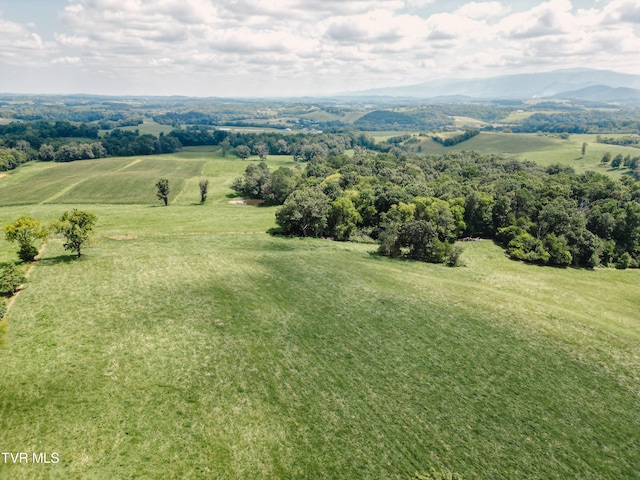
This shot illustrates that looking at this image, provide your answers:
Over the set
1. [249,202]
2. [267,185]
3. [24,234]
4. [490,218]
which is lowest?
[249,202]

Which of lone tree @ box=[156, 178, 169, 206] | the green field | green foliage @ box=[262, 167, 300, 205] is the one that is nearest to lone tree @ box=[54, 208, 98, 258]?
the green field

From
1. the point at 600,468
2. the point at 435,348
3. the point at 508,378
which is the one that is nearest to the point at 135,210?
the point at 435,348

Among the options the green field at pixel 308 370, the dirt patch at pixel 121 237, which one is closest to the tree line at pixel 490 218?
the green field at pixel 308 370

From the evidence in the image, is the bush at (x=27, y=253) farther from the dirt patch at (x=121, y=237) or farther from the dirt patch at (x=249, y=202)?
the dirt patch at (x=249, y=202)

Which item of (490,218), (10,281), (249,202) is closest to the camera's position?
(10,281)

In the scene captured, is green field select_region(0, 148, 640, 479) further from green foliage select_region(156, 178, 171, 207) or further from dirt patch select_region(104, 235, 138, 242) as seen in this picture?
green foliage select_region(156, 178, 171, 207)

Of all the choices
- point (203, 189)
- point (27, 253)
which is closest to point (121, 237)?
point (27, 253)

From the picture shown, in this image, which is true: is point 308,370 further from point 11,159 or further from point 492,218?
point 11,159
